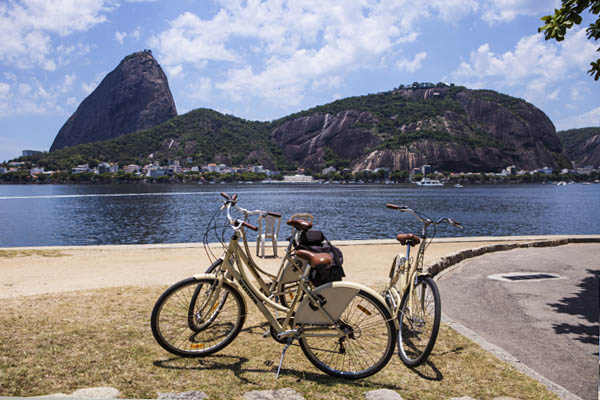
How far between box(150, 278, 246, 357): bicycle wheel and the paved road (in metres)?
2.85

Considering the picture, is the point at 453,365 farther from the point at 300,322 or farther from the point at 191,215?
the point at 191,215

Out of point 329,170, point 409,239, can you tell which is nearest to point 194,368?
point 409,239

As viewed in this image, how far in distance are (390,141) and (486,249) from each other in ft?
554

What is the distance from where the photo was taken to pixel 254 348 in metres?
4.07

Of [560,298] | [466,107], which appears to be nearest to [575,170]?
[466,107]

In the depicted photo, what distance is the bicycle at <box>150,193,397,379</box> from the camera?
11.5 ft

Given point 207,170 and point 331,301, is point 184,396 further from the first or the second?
point 207,170

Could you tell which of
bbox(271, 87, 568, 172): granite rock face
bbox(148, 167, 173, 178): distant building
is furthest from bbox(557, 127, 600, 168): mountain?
bbox(148, 167, 173, 178): distant building

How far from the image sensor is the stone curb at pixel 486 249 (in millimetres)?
8148

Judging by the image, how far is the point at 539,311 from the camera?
566 centimetres

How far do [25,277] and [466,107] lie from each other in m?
205

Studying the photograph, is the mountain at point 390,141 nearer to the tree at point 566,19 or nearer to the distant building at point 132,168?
the distant building at point 132,168

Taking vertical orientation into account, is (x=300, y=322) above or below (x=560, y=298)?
above

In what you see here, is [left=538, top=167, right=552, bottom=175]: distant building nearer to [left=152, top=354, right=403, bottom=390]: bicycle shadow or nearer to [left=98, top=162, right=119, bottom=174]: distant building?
[left=98, top=162, right=119, bottom=174]: distant building
